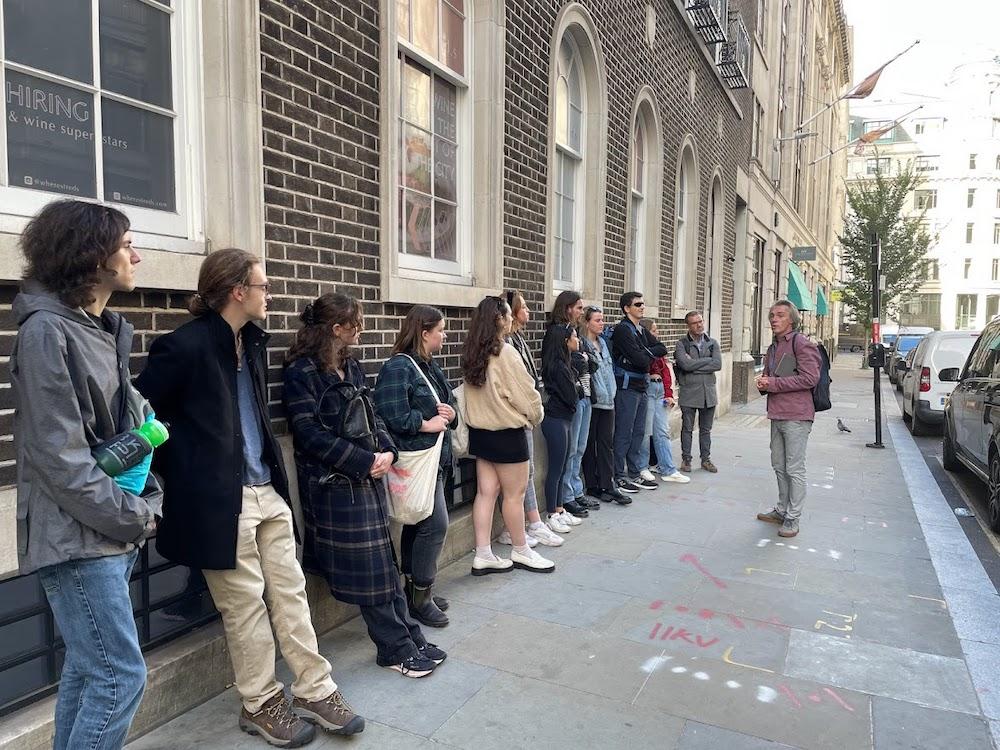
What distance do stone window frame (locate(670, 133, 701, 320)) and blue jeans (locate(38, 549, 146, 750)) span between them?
10254mm

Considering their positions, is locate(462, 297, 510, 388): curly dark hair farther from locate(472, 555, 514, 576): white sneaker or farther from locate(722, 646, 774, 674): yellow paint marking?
locate(722, 646, 774, 674): yellow paint marking

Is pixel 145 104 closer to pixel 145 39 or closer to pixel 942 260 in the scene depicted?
pixel 145 39

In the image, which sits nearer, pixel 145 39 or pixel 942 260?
pixel 145 39

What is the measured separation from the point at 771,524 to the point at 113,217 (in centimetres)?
584

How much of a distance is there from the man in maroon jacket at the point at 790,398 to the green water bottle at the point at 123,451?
5.11 m

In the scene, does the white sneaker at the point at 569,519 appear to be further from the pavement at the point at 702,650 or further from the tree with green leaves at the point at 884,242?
the tree with green leaves at the point at 884,242

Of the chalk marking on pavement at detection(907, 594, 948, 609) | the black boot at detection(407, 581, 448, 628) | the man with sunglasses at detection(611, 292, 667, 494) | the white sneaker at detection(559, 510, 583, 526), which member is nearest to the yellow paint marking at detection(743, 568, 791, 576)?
the chalk marking on pavement at detection(907, 594, 948, 609)

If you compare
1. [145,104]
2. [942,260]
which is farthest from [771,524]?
[942,260]

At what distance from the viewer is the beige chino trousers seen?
9.34 feet

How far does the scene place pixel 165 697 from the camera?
9.91 ft

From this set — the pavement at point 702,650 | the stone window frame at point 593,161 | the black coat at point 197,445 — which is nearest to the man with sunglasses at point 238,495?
the black coat at point 197,445

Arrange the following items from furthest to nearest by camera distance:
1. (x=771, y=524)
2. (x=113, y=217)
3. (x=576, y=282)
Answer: (x=576, y=282), (x=771, y=524), (x=113, y=217)

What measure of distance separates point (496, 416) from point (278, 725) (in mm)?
2250

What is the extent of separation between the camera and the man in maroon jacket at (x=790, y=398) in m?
6.00
